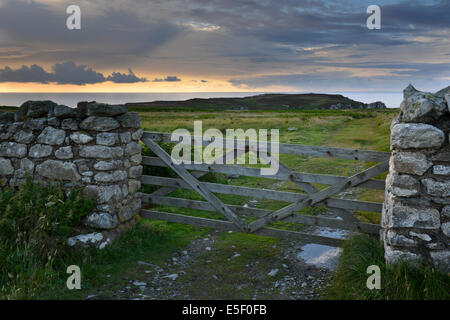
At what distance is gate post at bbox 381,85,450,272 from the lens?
4668mm

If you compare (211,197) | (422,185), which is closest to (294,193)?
(211,197)

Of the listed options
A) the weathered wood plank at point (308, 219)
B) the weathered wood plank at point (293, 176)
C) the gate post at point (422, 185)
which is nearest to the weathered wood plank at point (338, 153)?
the weathered wood plank at point (293, 176)

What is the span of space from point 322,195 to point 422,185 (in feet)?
5.42

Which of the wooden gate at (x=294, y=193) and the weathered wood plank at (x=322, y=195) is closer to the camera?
the weathered wood plank at (x=322, y=195)

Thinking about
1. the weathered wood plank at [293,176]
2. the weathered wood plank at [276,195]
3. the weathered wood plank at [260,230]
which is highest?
the weathered wood plank at [293,176]

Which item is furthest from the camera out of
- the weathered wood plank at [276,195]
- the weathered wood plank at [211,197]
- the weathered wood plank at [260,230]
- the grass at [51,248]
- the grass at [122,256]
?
the weathered wood plank at [211,197]

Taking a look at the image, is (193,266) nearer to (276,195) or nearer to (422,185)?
(276,195)

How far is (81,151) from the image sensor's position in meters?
6.31

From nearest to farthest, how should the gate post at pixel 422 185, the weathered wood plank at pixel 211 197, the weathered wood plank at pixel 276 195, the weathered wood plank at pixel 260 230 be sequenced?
the gate post at pixel 422 185, the weathered wood plank at pixel 276 195, the weathered wood plank at pixel 260 230, the weathered wood plank at pixel 211 197

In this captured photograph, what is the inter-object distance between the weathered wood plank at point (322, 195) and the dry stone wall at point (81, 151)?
264 cm

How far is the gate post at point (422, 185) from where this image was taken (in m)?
4.67

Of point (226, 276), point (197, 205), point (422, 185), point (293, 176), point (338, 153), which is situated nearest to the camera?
point (422, 185)

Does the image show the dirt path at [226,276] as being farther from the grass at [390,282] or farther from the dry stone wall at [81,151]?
the dry stone wall at [81,151]
